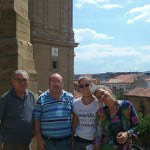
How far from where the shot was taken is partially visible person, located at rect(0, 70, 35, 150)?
4.53 meters

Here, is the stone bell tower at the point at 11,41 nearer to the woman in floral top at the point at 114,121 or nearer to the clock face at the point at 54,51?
the woman in floral top at the point at 114,121

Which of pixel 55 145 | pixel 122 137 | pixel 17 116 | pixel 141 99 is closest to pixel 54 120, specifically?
pixel 55 145

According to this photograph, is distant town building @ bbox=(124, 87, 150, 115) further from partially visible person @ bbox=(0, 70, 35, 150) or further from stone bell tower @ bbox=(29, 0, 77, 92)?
partially visible person @ bbox=(0, 70, 35, 150)

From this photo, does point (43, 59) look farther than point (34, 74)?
Yes

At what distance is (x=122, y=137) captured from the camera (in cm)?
409

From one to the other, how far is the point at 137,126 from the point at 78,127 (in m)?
0.70

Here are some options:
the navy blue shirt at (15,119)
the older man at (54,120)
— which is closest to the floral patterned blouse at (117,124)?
the older man at (54,120)

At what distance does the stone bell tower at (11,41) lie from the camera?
5801mm

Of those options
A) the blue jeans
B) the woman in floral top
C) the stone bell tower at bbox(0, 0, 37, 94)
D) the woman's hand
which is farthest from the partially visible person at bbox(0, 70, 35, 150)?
the stone bell tower at bbox(0, 0, 37, 94)

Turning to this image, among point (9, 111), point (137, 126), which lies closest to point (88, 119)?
point (137, 126)

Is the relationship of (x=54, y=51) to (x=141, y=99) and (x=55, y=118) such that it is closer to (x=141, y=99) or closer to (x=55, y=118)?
(x=141, y=99)

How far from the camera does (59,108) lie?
4.50 metres

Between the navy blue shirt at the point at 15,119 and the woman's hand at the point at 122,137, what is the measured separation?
1.11m

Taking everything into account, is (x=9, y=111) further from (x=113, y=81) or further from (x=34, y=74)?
(x=113, y=81)
